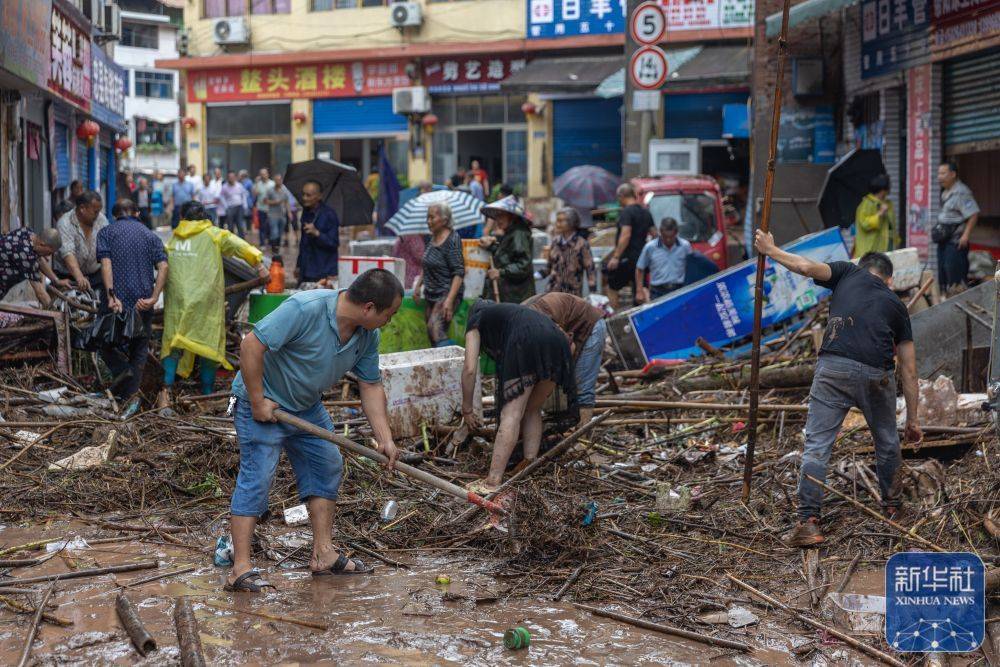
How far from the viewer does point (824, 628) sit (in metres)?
5.45

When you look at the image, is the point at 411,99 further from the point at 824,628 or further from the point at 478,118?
the point at 824,628

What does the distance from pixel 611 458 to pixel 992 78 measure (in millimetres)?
8537

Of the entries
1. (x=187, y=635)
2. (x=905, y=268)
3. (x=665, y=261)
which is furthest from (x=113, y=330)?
(x=905, y=268)

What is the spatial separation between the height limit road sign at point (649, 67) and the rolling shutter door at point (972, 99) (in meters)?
3.69

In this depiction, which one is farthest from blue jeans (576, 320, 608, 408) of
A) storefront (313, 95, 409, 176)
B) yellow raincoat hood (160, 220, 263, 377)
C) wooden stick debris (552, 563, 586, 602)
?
storefront (313, 95, 409, 176)

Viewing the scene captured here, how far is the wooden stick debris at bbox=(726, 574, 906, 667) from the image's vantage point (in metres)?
5.16

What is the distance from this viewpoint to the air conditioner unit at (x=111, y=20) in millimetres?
24047

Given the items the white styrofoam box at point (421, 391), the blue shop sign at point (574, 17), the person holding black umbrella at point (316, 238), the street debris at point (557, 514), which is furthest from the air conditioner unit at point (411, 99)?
the white styrofoam box at point (421, 391)

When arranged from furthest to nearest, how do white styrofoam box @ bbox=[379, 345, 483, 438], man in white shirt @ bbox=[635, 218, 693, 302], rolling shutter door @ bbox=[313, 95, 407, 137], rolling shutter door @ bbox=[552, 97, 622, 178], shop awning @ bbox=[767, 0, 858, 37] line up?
rolling shutter door @ bbox=[313, 95, 407, 137] < rolling shutter door @ bbox=[552, 97, 622, 178] < shop awning @ bbox=[767, 0, 858, 37] < man in white shirt @ bbox=[635, 218, 693, 302] < white styrofoam box @ bbox=[379, 345, 483, 438]

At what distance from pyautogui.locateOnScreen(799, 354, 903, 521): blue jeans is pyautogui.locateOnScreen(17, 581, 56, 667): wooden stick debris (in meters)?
4.01

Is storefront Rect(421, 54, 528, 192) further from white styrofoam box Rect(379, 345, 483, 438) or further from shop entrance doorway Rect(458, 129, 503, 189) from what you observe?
white styrofoam box Rect(379, 345, 483, 438)

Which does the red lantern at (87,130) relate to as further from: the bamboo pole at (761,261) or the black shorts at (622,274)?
the bamboo pole at (761,261)

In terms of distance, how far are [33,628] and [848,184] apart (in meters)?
12.2

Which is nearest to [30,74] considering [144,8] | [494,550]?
[494,550]
